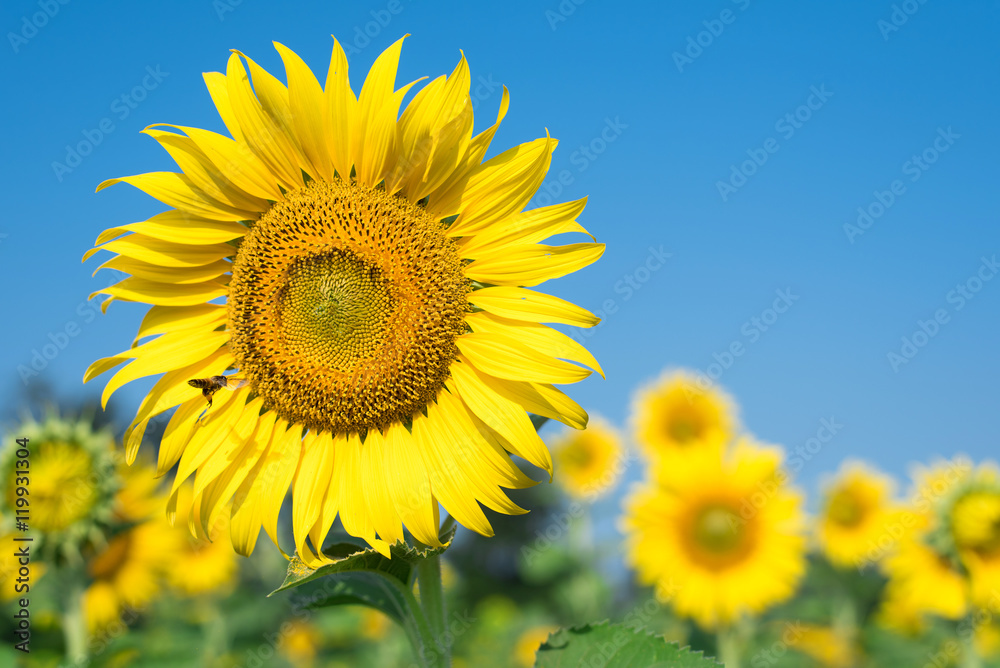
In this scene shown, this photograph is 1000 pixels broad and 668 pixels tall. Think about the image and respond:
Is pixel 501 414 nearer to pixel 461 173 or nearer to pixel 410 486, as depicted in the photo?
pixel 410 486

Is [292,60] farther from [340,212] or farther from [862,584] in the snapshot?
[862,584]

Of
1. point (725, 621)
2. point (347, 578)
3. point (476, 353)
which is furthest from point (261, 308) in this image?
point (725, 621)

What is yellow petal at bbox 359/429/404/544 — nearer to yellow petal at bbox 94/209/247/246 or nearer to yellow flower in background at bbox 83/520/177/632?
yellow petal at bbox 94/209/247/246

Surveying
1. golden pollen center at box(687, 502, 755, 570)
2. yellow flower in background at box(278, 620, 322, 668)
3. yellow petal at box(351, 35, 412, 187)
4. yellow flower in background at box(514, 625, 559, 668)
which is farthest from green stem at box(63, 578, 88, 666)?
yellow flower in background at box(278, 620, 322, 668)

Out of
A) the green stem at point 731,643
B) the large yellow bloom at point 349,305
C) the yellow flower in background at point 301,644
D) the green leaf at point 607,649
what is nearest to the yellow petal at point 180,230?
the large yellow bloom at point 349,305

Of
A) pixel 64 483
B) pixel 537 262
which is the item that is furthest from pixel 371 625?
pixel 537 262
